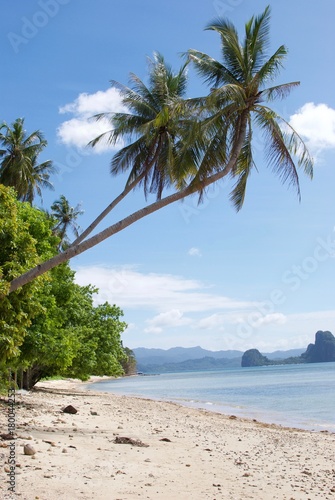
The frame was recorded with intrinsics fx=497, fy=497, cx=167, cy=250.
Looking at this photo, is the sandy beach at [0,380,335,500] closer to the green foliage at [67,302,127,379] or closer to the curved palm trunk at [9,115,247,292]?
the curved palm trunk at [9,115,247,292]

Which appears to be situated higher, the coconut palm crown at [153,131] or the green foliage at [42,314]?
the coconut palm crown at [153,131]

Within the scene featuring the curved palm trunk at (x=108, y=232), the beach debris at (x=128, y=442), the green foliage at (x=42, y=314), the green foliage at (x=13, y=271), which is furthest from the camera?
the beach debris at (x=128, y=442)

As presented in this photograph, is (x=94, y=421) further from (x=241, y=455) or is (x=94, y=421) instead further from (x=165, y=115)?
(x=165, y=115)

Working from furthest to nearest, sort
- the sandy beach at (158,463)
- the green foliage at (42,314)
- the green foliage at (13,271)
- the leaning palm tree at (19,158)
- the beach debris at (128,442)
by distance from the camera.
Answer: the leaning palm tree at (19,158) → the beach debris at (128,442) → the green foliage at (42,314) → the green foliage at (13,271) → the sandy beach at (158,463)

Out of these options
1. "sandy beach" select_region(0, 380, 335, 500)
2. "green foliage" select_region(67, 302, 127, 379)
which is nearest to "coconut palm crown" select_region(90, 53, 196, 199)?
"sandy beach" select_region(0, 380, 335, 500)

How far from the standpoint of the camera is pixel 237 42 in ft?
40.5

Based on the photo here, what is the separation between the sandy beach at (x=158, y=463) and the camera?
740 cm

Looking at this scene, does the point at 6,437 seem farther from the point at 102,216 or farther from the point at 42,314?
Answer: the point at 42,314

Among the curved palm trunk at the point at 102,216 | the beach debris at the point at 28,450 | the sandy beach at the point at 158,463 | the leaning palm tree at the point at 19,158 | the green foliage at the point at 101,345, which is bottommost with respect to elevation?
the sandy beach at the point at 158,463

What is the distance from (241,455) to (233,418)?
1164 centimetres

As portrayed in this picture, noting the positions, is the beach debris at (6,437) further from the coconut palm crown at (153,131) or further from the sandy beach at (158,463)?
the coconut palm crown at (153,131)

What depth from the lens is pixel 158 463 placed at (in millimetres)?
9461

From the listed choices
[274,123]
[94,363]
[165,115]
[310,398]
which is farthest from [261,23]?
[310,398]

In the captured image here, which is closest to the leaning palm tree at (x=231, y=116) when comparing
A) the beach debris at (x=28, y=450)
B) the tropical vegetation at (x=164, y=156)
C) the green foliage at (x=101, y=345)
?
the tropical vegetation at (x=164, y=156)
